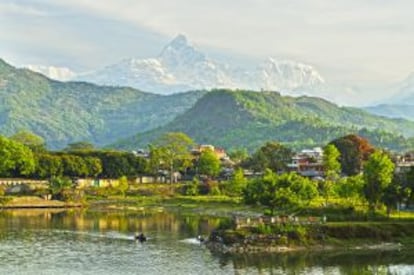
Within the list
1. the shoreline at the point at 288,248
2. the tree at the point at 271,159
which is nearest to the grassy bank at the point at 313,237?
the shoreline at the point at 288,248

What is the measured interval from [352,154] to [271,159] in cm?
2306

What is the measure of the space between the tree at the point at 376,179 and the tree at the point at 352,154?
62002 millimetres

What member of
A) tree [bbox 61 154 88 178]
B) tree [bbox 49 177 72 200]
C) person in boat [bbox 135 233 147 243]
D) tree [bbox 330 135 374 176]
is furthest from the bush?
person in boat [bbox 135 233 147 243]

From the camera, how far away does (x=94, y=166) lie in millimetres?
147500

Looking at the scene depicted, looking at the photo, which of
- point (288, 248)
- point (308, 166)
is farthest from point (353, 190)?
point (308, 166)

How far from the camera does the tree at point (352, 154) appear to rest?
460ft

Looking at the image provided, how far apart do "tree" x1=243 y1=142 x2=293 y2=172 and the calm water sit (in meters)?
73.3

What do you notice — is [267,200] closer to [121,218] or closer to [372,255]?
[372,255]

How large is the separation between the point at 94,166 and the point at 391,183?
81960 mm

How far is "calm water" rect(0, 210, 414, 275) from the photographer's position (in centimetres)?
5541

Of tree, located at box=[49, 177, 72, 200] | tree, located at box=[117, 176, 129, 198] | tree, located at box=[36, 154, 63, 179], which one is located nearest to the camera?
tree, located at box=[49, 177, 72, 200]

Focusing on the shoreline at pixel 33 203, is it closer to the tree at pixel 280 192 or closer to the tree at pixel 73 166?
the tree at pixel 73 166

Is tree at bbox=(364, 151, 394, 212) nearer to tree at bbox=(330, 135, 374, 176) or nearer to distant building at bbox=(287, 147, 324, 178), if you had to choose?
tree at bbox=(330, 135, 374, 176)

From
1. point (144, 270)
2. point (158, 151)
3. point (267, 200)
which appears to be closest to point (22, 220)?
point (267, 200)
